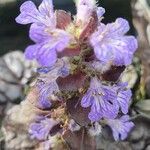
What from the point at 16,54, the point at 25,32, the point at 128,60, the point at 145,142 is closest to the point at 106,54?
the point at 128,60

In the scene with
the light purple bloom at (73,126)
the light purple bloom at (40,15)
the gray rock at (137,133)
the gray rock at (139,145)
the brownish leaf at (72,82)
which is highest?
the light purple bloom at (40,15)

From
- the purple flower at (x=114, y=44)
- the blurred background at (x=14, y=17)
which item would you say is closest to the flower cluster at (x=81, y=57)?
the purple flower at (x=114, y=44)

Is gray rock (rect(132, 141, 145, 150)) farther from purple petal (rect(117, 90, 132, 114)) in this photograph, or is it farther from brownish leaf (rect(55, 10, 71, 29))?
brownish leaf (rect(55, 10, 71, 29))

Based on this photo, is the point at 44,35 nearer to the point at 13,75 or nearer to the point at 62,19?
the point at 62,19

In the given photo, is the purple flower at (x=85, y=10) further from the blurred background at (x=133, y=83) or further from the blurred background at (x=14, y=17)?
the blurred background at (x=14, y=17)

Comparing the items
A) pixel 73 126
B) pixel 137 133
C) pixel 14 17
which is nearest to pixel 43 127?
pixel 73 126

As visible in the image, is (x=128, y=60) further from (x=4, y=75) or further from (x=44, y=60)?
(x=4, y=75)
